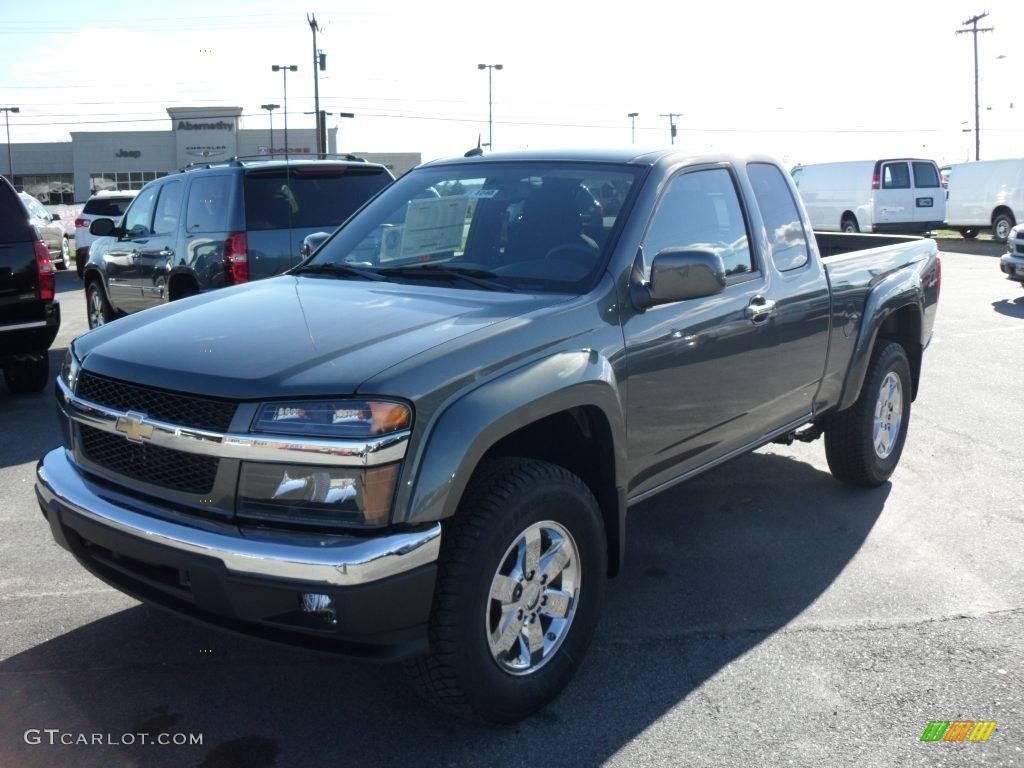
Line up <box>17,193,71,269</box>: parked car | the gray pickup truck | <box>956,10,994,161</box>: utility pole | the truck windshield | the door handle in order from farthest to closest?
<box>956,10,994,161</box>: utility pole → <box>17,193,71,269</box>: parked car → the door handle → the truck windshield → the gray pickup truck

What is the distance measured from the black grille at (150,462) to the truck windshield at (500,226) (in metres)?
1.35

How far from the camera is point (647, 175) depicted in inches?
167

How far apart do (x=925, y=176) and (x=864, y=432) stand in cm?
2181

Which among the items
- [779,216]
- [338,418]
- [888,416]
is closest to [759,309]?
[779,216]

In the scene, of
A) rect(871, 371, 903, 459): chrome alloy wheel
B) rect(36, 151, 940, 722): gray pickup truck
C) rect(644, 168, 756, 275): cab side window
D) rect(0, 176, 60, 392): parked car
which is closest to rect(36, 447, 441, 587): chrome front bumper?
rect(36, 151, 940, 722): gray pickup truck

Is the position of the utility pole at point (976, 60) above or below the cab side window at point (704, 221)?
above

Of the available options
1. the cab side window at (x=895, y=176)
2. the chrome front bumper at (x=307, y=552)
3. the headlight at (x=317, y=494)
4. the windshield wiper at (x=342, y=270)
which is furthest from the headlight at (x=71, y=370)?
the cab side window at (x=895, y=176)

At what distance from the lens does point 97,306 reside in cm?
1184

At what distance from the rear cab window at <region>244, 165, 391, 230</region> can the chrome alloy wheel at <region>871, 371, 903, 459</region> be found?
4.61 meters

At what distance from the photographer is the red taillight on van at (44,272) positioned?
812cm

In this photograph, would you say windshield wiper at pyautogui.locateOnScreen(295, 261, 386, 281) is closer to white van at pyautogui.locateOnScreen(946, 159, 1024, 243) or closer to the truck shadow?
the truck shadow

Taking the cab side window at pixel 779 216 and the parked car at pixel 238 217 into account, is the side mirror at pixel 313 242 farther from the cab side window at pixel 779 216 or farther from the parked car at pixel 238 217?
the parked car at pixel 238 217

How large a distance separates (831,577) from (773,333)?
1.15m

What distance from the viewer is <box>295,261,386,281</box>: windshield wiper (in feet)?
14.4
